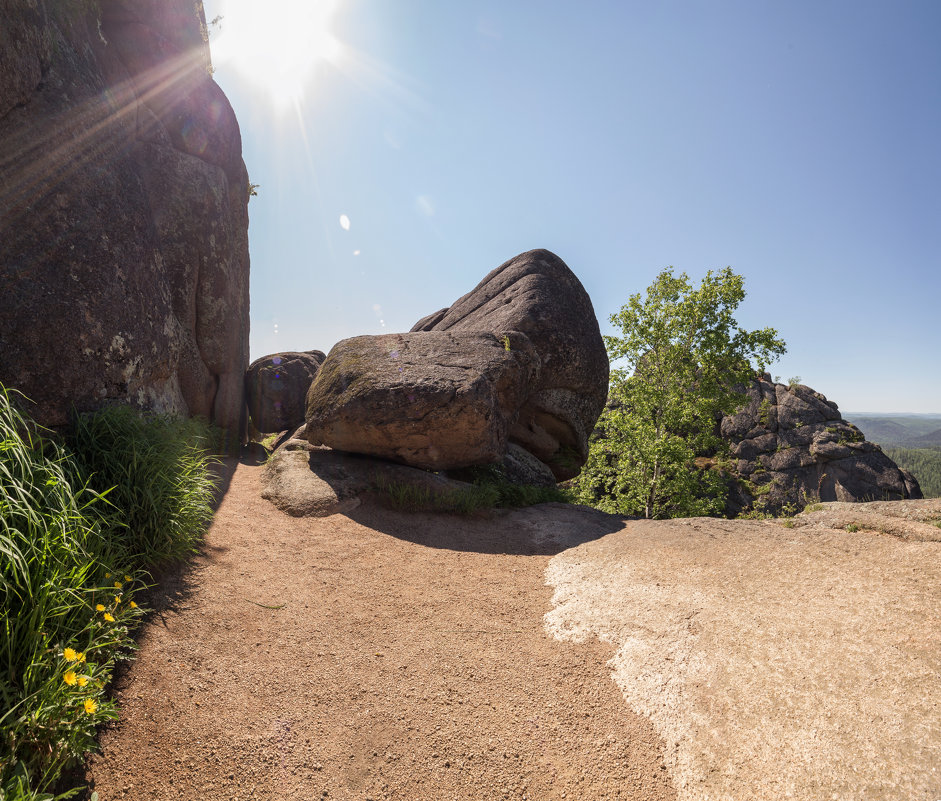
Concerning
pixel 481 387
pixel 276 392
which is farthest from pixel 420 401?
pixel 276 392

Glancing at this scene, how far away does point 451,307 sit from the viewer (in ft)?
53.4

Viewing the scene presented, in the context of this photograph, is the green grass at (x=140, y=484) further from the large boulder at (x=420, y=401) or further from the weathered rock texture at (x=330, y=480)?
the large boulder at (x=420, y=401)

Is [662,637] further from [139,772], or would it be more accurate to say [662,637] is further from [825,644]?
[139,772]

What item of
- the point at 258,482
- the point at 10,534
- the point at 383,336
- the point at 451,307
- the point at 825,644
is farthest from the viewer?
the point at 451,307

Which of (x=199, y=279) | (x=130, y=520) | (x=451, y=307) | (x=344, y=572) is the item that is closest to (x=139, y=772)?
(x=130, y=520)

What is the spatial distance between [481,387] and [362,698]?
5.73m

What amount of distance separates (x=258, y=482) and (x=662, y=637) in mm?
7560

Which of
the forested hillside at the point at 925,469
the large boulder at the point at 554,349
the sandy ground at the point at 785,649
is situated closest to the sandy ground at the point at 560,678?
the sandy ground at the point at 785,649

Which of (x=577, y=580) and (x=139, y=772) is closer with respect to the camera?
(x=139, y=772)

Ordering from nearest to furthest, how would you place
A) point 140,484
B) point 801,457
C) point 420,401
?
point 140,484 < point 420,401 < point 801,457

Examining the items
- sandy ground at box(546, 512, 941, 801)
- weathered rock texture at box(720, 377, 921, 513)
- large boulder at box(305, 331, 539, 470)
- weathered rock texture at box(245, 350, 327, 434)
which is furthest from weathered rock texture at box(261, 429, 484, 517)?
weathered rock texture at box(720, 377, 921, 513)

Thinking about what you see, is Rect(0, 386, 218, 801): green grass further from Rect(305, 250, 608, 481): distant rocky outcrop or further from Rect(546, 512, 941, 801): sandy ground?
Rect(305, 250, 608, 481): distant rocky outcrop

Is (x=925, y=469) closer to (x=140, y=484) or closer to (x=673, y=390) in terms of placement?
(x=673, y=390)

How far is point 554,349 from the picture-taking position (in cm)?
1181
